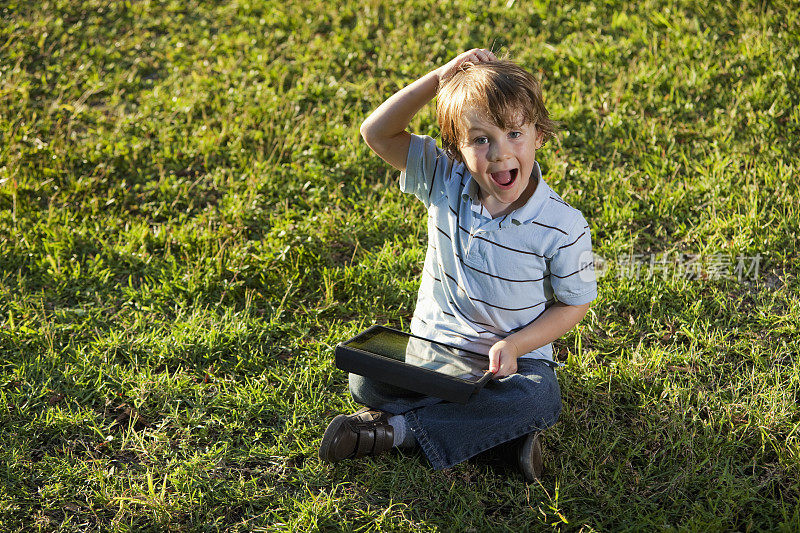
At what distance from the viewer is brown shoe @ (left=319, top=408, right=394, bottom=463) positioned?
9.01ft

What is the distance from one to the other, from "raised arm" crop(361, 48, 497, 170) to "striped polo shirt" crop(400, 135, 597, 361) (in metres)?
0.06

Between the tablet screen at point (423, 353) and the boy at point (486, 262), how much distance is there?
2.2 inches

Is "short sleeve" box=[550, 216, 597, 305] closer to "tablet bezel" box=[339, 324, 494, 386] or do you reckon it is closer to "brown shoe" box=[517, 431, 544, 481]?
"tablet bezel" box=[339, 324, 494, 386]

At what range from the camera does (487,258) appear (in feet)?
8.93

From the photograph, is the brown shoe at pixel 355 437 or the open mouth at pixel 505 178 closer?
the open mouth at pixel 505 178

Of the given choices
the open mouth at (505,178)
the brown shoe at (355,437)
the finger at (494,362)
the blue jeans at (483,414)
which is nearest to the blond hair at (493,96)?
the open mouth at (505,178)

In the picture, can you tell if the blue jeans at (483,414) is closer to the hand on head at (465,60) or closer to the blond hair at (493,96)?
the blond hair at (493,96)

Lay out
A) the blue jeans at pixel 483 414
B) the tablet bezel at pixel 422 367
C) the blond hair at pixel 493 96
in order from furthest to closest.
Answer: the blue jeans at pixel 483 414
the tablet bezel at pixel 422 367
the blond hair at pixel 493 96

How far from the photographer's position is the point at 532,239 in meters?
2.65

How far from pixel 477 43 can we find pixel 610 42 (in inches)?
36.3

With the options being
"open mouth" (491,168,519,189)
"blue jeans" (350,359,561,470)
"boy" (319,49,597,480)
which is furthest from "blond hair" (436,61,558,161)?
"blue jeans" (350,359,561,470)

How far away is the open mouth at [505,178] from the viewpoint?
259 cm

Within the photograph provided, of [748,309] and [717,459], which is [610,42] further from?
[717,459]

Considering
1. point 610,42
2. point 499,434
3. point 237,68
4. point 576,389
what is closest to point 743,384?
point 576,389
